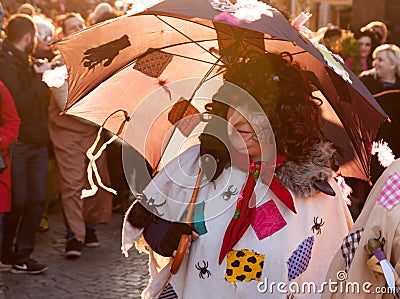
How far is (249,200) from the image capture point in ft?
11.7

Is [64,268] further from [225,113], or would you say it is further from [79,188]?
[225,113]

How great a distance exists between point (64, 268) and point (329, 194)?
4247 mm

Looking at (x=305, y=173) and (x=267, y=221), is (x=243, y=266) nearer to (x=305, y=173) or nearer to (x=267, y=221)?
(x=267, y=221)

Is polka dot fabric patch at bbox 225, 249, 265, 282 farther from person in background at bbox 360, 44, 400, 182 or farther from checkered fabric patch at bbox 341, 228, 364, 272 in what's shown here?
person in background at bbox 360, 44, 400, 182

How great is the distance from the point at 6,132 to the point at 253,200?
3.50 metres

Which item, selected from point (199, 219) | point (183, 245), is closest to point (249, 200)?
point (199, 219)

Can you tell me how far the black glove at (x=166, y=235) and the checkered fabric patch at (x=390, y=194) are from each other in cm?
82

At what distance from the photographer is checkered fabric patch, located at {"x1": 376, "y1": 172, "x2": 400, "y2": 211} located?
2992 mm

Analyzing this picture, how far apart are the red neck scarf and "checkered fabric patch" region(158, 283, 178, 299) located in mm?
273

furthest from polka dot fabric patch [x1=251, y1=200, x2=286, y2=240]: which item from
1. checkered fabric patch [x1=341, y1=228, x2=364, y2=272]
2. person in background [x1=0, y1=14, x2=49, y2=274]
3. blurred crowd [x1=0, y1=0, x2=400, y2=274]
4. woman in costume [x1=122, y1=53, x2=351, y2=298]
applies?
person in background [x1=0, y1=14, x2=49, y2=274]

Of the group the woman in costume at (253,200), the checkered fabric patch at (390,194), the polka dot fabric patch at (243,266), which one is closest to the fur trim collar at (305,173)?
the woman in costume at (253,200)

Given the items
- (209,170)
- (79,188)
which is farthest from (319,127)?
(79,188)

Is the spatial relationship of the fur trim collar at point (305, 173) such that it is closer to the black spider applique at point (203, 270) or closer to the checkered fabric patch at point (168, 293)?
the black spider applique at point (203, 270)

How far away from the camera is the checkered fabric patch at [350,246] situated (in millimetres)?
3137
